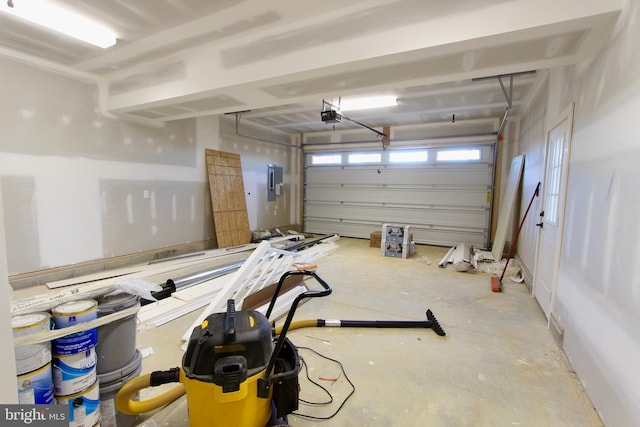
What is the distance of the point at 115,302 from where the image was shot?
1480mm

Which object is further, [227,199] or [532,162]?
[227,199]

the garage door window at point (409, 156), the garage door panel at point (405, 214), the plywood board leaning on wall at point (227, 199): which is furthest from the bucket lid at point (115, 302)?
the garage door window at point (409, 156)

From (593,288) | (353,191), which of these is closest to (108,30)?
(593,288)

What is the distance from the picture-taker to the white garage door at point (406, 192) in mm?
6727

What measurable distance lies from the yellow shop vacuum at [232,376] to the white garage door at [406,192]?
6481 millimetres

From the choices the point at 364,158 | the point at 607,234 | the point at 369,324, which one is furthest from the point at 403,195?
the point at 607,234

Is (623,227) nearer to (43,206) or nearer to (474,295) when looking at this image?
(474,295)

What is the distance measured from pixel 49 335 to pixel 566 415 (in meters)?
2.87

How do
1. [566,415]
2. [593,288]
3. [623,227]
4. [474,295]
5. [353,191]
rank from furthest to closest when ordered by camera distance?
[353,191], [474,295], [593,288], [566,415], [623,227]

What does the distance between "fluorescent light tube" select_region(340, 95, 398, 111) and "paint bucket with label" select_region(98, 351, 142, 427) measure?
4.80 m

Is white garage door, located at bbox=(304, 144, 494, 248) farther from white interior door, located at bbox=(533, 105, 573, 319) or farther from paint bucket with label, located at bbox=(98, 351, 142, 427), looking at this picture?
paint bucket with label, located at bbox=(98, 351, 142, 427)

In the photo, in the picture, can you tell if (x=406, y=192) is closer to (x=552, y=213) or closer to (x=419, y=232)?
(x=419, y=232)

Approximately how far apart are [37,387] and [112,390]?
394 mm

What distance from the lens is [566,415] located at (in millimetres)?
1813
